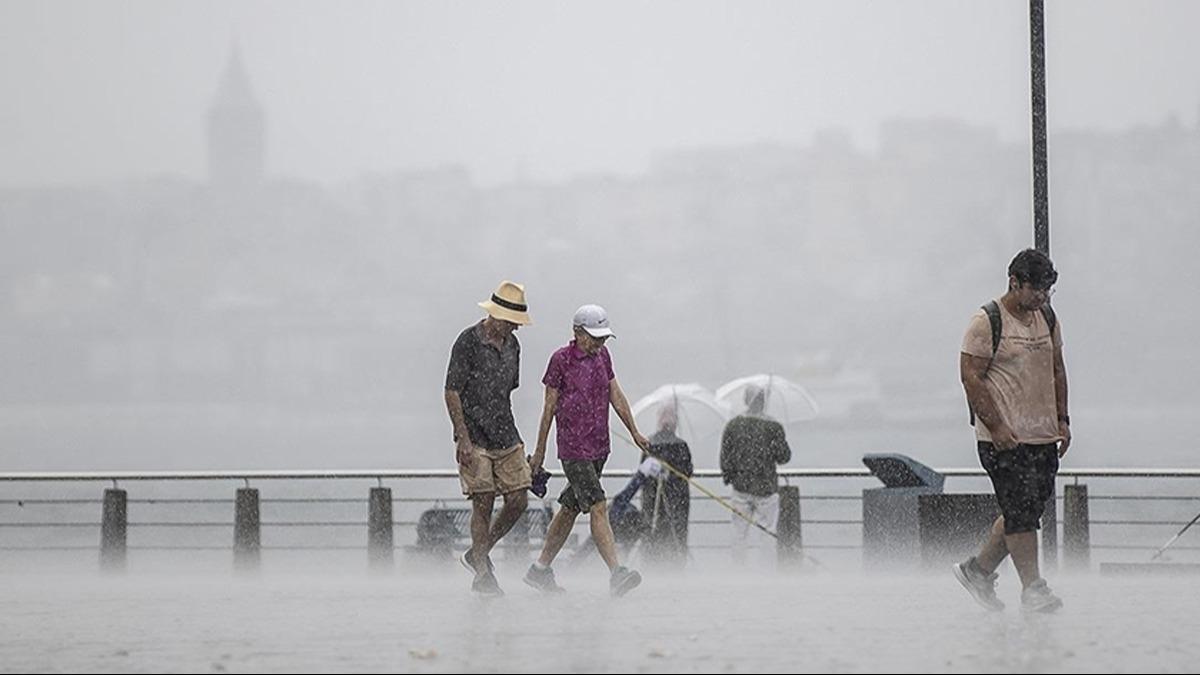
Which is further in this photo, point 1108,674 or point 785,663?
point 785,663

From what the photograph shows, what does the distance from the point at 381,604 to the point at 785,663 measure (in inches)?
192

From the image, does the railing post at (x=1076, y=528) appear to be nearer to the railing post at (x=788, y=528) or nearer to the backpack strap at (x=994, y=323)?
the railing post at (x=788, y=528)

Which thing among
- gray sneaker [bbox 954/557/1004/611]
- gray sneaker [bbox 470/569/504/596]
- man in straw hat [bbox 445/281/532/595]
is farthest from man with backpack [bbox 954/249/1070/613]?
gray sneaker [bbox 470/569/504/596]

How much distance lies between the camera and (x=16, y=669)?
833 cm

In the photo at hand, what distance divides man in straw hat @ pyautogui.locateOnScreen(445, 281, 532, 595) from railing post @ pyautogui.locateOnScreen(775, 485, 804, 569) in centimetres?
646

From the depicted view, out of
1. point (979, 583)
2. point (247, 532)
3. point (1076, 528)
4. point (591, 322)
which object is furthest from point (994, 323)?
point (247, 532)

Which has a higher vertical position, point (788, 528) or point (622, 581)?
point (788, 528)

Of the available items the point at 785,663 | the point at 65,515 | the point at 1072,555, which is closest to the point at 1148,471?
the point at 1072,555

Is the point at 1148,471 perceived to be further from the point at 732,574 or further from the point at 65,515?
the point at 65,515

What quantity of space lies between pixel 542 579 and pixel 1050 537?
505cm

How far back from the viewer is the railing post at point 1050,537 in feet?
54.6

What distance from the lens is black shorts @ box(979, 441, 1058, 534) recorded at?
34.5 feet

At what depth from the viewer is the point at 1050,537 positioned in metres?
17.0

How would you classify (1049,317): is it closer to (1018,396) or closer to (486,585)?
(1018,396)
